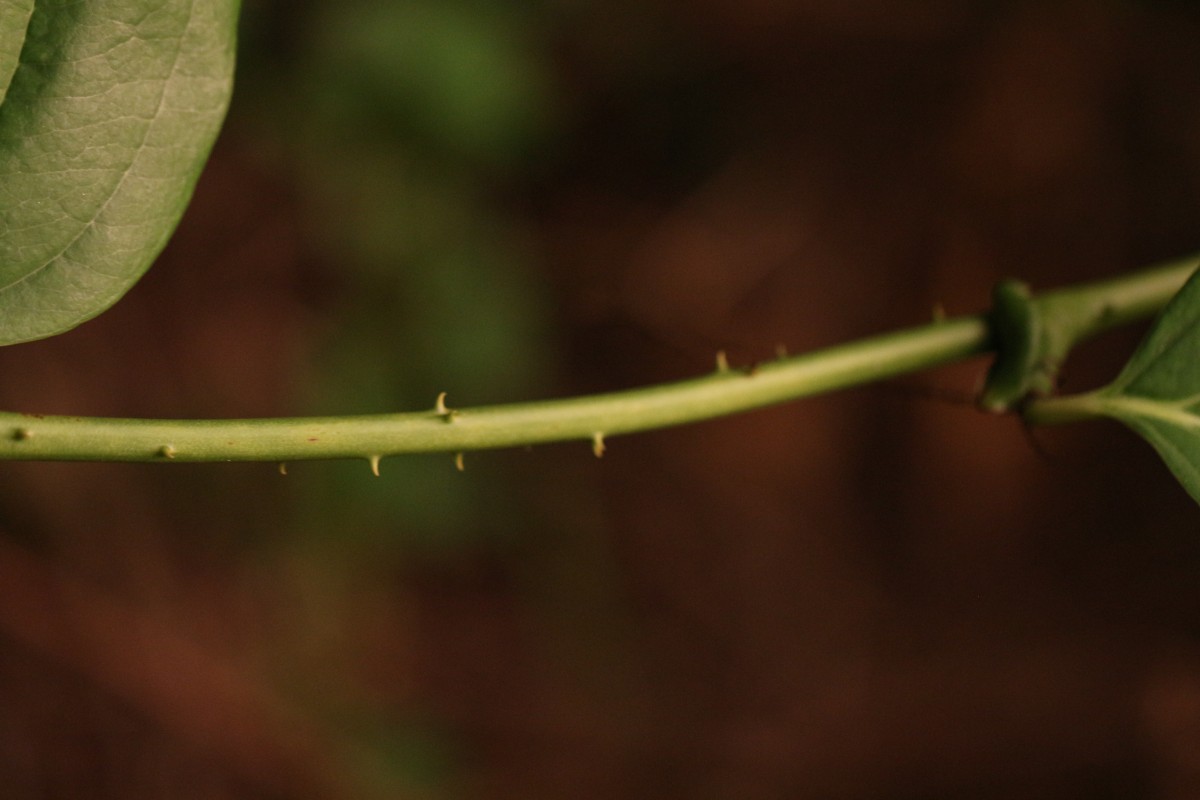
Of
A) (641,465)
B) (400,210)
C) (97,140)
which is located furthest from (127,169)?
(641,465)

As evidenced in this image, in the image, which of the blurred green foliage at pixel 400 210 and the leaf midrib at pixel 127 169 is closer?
the leaf midrib at pixel 127 169

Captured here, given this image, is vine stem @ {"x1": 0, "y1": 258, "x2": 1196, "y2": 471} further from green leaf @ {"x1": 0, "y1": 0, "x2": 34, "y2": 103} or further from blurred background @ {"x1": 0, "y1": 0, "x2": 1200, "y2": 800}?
blurred background @ {"x1": 0, "y1": 0, "x2": 1200, "y2": 800}

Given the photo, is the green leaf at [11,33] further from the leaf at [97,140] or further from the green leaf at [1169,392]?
the green leaf at [1169,392]

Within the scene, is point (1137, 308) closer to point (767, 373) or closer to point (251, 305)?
point (767, 373)

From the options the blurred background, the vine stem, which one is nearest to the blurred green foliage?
the blurred background

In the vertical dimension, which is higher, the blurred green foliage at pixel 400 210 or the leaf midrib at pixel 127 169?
the blurred green foliage at pixel 400 210

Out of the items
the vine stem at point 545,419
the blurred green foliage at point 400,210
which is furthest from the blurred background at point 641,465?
the vine stem at point 545,419
